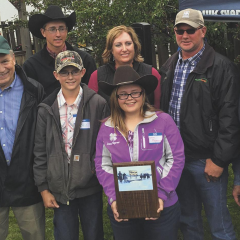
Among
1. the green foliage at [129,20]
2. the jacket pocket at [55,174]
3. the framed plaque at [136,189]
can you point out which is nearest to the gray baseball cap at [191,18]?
the framed plaque at [136,189]

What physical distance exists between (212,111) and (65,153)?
51.2 inches

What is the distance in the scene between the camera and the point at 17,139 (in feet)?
11.0

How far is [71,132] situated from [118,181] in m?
0.70

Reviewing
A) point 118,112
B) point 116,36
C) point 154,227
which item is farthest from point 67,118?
point 154,227

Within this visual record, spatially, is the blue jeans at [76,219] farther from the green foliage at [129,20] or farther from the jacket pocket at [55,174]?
the green foliage at [129,20]

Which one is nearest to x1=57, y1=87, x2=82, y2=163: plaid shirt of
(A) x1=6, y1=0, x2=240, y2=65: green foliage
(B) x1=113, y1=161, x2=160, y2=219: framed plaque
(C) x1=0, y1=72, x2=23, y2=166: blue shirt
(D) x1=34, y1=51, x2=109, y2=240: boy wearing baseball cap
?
(D) x1=34, y1=51, x2=109, y2=240: boy wearing baseball cap

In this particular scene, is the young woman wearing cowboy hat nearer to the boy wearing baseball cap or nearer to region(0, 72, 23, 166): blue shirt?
the boy wearing baseball cap

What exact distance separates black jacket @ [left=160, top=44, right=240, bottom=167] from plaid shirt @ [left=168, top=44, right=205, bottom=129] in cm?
7

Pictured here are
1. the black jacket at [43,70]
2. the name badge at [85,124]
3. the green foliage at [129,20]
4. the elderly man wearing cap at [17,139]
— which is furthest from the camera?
the green foliage at [129,20]

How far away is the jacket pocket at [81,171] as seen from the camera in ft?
10.6

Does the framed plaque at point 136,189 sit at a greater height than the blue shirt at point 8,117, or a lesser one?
lesser

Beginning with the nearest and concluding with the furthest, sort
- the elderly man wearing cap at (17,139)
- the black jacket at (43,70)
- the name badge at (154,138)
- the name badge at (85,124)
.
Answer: the name badge at (154,138) < the name badge at (85,124) < the elderly man wearing cap at (17,139) < the black jacket at (43,70)

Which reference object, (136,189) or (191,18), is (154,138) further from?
(191,18)

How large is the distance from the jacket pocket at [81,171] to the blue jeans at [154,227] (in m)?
0.33
